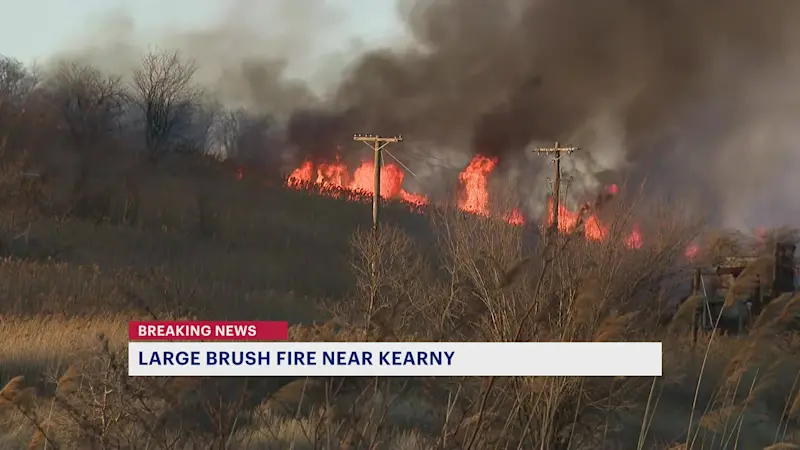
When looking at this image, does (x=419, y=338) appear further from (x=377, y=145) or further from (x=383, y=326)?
(x=377, y=145)

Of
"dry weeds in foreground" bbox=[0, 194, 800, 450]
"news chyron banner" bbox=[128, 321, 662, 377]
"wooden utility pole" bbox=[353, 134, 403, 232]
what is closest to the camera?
"dry weeds in foreground" bbox=[0, 194, 800, 450]

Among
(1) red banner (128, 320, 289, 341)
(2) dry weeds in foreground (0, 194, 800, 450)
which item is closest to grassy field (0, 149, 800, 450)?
(2) dry weeds in foreground (0, 194, 800, 450)

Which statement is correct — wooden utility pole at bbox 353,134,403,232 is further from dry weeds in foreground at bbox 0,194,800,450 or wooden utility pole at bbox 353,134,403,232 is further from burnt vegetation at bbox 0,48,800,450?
dry weeds in foreground at bbox 0,194,800,450

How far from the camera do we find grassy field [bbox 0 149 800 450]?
10.5 feet

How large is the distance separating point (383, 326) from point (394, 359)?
0.87m

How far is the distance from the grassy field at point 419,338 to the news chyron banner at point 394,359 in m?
0.09

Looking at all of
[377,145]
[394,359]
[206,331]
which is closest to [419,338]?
[394,359]

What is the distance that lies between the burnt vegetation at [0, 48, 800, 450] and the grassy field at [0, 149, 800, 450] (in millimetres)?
24

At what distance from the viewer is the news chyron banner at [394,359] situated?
11.3 feet

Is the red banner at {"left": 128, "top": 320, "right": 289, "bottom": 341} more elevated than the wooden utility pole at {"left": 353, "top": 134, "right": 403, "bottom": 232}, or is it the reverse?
the wooden utility pole at {"left": 353, "top": 134, "right": 403, "bottom": 232}

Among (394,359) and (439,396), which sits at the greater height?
(394,359)

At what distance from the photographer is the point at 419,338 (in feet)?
15.7

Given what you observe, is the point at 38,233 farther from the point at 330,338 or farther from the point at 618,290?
the point at 330,338

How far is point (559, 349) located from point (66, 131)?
149ft
